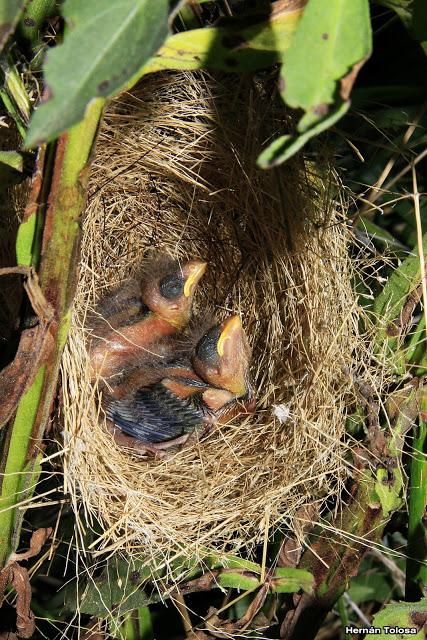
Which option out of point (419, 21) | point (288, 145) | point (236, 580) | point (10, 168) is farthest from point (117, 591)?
point (419, 21)

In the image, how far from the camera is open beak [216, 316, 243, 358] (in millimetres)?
1332

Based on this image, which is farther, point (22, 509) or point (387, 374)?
point (387, 374)

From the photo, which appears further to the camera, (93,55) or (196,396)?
(196,396)

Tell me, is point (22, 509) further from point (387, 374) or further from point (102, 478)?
point (387, 374)

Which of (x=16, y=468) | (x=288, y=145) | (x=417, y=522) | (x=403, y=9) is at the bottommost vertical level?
(x=417, y=522)

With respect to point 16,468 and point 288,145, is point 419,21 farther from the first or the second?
point 16,468

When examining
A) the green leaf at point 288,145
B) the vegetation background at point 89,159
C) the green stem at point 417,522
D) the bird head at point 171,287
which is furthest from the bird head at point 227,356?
the green leaf at point 288,145

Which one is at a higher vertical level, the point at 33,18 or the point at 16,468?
the point at 33,18

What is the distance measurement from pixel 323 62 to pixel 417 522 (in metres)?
0.76

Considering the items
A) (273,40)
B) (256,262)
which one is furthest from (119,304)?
(273,40)

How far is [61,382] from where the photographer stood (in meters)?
1.06

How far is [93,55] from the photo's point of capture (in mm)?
573

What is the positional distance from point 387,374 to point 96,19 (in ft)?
2.45

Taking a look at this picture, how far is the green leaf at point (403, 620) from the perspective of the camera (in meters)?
1.00
